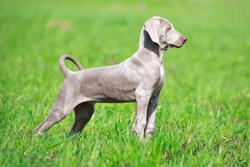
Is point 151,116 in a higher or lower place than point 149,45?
lower

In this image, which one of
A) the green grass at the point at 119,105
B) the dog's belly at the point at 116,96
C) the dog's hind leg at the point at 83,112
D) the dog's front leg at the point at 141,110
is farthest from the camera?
the dog's hind leg at the point at 83,112

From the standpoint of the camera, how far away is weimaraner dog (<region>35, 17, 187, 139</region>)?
3.88 meters

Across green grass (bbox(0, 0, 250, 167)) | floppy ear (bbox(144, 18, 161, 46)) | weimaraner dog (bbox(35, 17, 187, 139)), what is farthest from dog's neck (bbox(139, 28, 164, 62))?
green grass (bbox(0, 0, 250, 167))

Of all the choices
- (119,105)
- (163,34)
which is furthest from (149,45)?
(119,105)

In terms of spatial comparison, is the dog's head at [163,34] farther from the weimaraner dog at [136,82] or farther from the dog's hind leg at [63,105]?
the dog's hind leg at [63,105]

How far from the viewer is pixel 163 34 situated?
158 inches

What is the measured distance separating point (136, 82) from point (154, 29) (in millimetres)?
573

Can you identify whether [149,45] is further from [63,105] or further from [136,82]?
[63,105]

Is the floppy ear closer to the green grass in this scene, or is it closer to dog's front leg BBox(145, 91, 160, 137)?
dog's front leg BBox(145, 91, 160, 137)

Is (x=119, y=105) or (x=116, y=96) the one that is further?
(x=119, y=105)

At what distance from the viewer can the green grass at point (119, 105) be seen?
3.61 meters

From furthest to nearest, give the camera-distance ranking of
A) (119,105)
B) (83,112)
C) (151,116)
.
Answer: (119,105) < (83,112) < (151,116)

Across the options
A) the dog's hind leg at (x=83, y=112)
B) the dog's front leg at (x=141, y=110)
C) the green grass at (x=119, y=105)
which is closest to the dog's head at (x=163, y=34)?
the dog's front leg at (x=141, y=110)

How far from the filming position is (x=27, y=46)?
12531 mm
